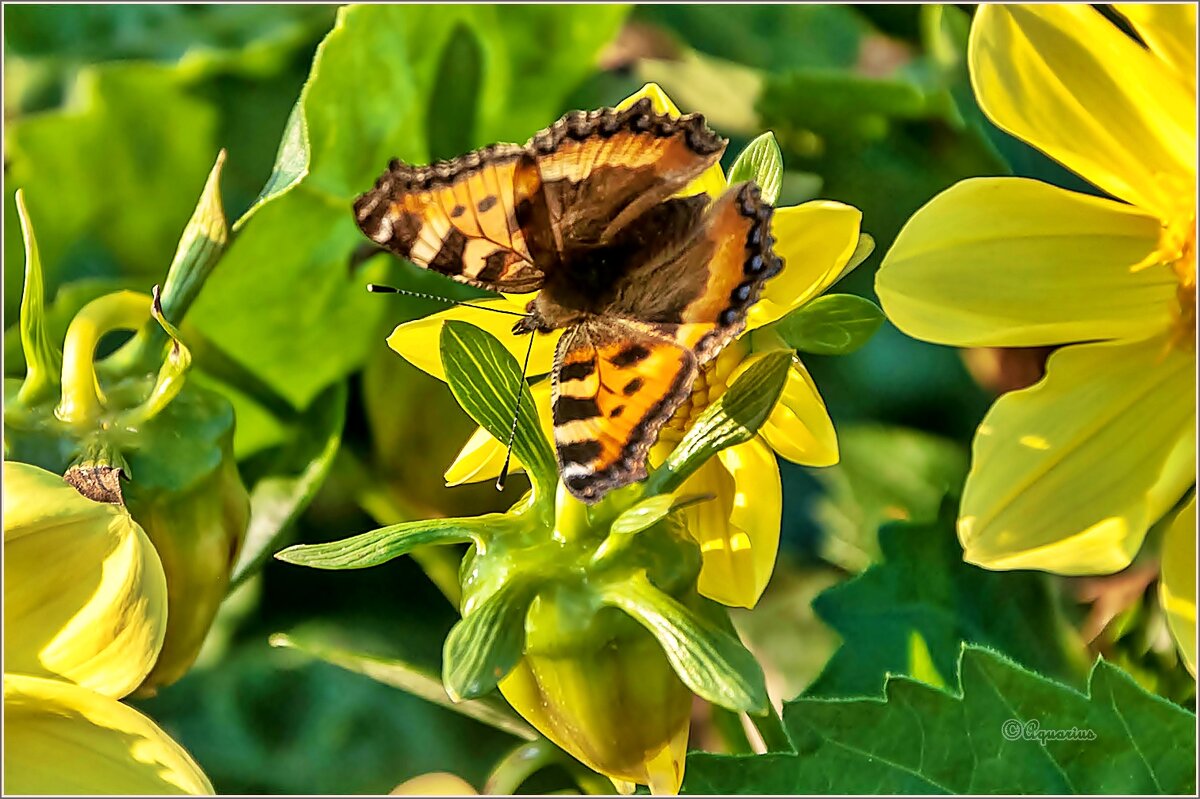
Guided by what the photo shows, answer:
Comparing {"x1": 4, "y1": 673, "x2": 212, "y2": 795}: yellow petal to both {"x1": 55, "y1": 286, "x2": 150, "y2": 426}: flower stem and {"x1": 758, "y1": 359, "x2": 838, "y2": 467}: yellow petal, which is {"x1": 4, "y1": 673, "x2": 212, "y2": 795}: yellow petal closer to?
{"x1": 55, "y1": 286, "x2": 150, "y2": 426}: flower stem

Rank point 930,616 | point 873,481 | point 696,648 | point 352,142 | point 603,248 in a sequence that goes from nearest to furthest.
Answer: point 696,648 < point 603,248 < point 930,616 < point 352,142 < point 873,481

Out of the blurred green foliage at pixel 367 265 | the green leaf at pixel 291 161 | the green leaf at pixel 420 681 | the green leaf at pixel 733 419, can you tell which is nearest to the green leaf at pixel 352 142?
the blurred green foliage at pixel 367 265

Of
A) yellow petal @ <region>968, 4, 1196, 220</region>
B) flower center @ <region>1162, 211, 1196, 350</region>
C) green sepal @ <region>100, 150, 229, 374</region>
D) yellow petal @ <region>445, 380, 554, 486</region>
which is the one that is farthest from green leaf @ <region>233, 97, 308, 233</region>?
flower center @ <region>1162, 211, 1196, 350</region>

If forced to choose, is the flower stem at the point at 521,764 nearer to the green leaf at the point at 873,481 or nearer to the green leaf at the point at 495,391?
the green leaf at the point at 495,391

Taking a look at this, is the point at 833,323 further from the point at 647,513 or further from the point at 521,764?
the point at 521,764
